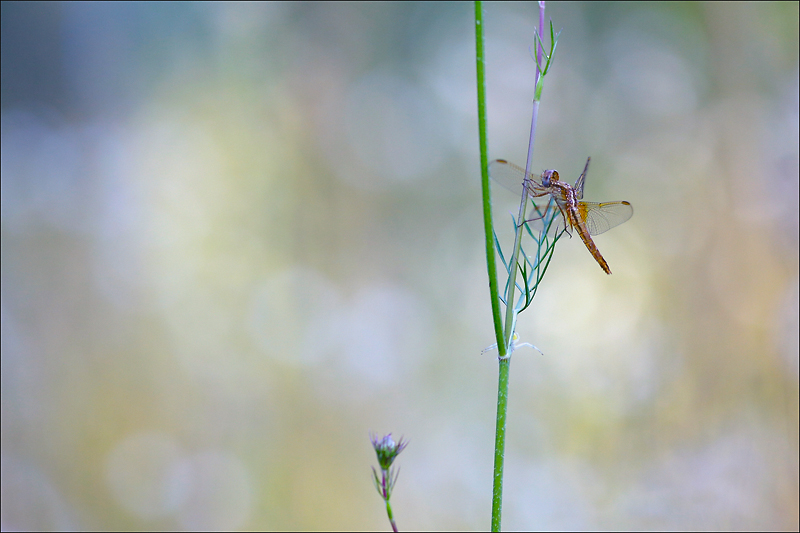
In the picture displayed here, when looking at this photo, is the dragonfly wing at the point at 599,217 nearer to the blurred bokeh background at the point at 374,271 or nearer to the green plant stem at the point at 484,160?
the green plant stem at the point at 484,160

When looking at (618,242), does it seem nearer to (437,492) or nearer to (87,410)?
(437,492)

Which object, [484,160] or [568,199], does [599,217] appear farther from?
[484,160]

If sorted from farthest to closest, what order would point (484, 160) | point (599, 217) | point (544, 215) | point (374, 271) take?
point (374, 271) → point (599, 217) → point (544, 215) → point (484, 160)

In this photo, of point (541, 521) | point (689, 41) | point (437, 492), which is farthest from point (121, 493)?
point (689, 41)

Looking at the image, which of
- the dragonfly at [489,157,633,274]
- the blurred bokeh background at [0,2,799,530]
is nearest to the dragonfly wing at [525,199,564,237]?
the dragonfly at [489,157,633,274]

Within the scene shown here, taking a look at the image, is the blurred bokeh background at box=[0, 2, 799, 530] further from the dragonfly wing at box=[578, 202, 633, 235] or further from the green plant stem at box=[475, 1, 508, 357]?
the green plant stem at box=[475, 1, 508, 357]

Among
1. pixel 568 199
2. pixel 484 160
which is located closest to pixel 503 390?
pixel 484 160

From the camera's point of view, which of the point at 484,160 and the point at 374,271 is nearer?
the point at 484,160
